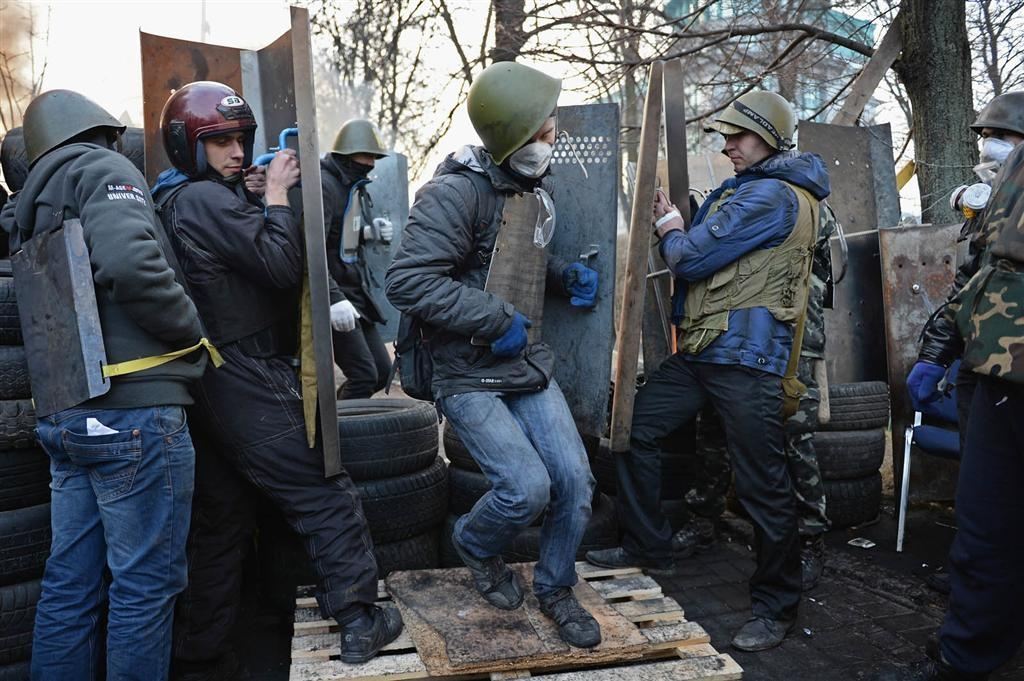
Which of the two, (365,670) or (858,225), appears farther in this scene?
(858,225)

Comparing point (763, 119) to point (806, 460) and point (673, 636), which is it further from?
point (673, 636)

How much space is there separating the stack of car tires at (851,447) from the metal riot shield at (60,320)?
12.3ft

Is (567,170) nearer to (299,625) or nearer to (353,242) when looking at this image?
(299,625)

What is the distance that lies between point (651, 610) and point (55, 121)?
2.75m

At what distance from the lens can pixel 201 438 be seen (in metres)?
2.98

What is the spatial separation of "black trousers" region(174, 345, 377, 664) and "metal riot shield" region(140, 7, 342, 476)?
0.33 ft

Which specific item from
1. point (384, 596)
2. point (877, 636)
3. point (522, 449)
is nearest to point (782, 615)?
point (877, 636)

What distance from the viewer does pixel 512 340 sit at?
2.93m

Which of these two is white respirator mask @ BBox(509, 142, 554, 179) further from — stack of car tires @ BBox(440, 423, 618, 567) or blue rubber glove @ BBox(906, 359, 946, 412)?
blue rubber glove @ BBox(906, 359, 946, 412)

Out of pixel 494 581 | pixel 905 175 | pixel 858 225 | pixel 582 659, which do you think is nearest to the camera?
pixel 582 659

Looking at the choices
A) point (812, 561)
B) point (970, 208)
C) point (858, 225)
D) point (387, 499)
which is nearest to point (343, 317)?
point (387, 499)

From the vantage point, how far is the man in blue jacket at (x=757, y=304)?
3.40 m

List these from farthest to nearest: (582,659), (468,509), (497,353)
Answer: (468,509) → (497,353) → (582,659)

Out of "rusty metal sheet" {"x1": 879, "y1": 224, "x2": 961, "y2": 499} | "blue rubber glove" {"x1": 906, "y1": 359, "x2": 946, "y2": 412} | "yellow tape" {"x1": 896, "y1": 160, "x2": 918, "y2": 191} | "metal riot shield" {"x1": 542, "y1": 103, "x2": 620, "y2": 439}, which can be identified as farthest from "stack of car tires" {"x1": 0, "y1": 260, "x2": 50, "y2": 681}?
"yellow tape" {"x1": 896, "y1": 160, "x2": 918, "y2": 191}
